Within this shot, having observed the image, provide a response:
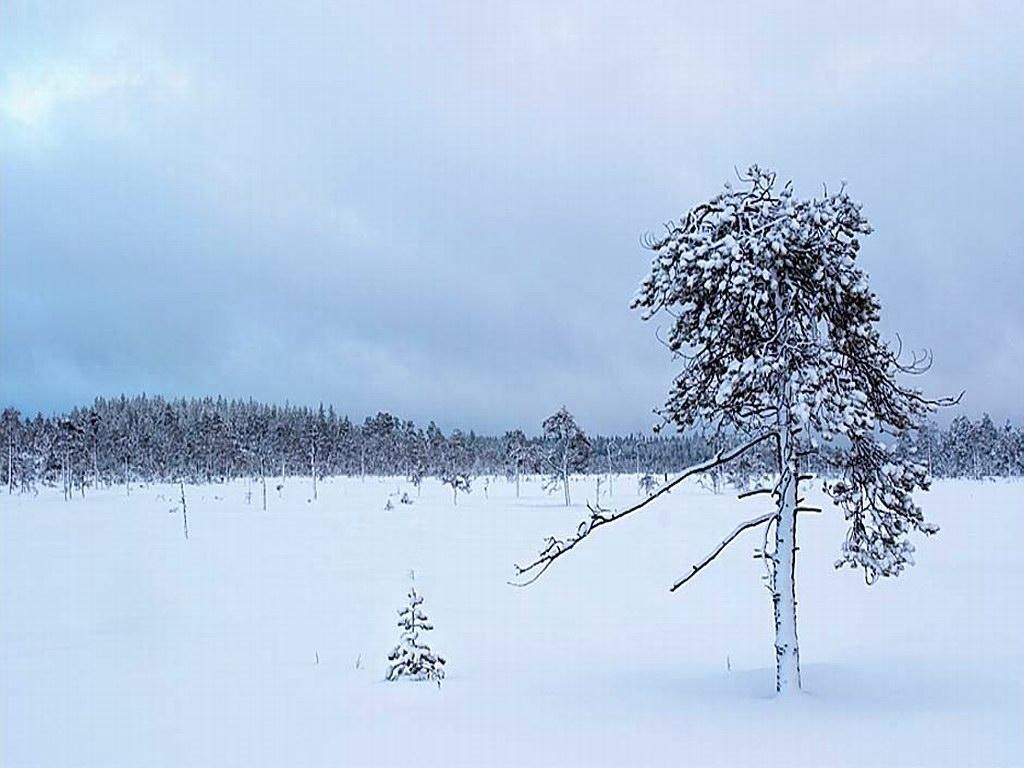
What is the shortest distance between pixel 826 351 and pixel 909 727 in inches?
180

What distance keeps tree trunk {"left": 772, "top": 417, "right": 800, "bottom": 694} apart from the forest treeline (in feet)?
231

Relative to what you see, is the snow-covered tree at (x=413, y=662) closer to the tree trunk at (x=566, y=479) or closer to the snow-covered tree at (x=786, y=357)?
the snow-covered tree at (x=786, y=357)

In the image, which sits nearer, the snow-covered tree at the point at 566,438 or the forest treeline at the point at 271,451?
the snow-covered tree at the point at 566,438

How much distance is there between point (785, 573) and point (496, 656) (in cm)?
768

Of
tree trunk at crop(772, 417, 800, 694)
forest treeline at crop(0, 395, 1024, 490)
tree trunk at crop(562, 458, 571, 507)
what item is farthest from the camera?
forest treeline at crop(0, 395, 1024, 490)

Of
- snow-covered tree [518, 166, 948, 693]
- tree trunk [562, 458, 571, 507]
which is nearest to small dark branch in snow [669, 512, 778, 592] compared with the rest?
snow-covered tree [518, 166, 948, 693]

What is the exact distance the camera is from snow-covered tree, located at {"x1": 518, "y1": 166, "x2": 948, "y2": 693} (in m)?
10.2

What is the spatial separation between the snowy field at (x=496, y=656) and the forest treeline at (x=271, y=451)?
160 feet

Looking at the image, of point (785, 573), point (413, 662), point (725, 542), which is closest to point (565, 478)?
point (413, 662)

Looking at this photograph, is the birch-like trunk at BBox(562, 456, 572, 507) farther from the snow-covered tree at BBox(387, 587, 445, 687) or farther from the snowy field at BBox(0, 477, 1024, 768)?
the snow-covered tree at BBox(387, 587, 445, 687)

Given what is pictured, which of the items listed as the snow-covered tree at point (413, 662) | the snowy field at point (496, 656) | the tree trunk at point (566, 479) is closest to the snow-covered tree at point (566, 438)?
the tree trunk at point (566, 479)

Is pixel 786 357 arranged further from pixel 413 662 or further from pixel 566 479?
pixel 566 479

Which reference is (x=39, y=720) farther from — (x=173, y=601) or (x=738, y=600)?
(x=738, y=600)

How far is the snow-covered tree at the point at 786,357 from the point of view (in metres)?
10.2
